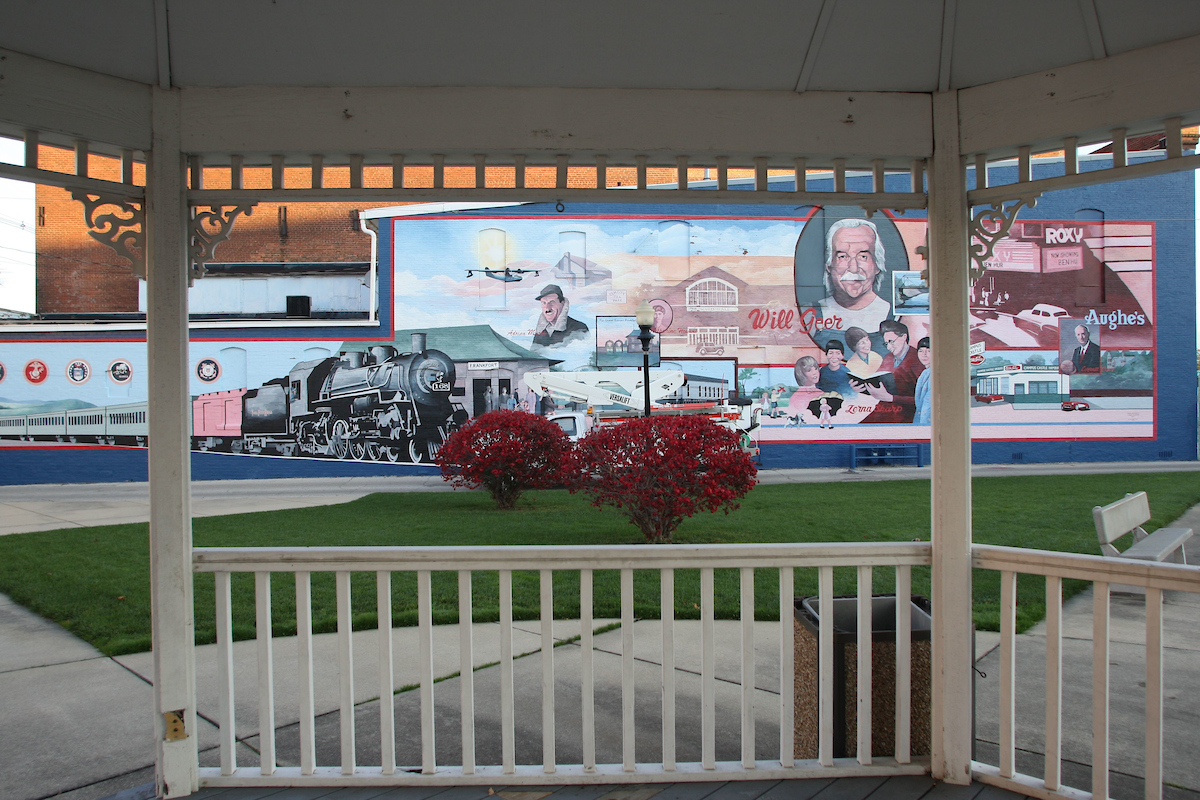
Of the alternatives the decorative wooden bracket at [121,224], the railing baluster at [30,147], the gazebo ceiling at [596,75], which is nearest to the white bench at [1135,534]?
the gazebo ceiling at [596,75]

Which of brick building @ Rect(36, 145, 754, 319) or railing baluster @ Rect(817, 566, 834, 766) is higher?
brick building @ Rect(36, 145, 754, 319)

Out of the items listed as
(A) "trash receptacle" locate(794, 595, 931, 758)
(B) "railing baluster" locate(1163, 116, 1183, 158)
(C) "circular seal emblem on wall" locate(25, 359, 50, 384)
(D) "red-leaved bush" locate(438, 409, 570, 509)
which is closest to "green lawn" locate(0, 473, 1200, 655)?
(D) "red-leaved bush" locate(438, 409, 570, 509)

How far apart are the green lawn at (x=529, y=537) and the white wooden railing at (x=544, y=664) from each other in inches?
114

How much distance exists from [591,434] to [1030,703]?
549cm

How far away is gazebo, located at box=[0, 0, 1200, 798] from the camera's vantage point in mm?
2637

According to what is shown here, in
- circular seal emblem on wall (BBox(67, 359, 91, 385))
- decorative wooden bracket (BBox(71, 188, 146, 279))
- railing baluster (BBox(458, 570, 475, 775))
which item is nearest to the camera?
decorative wooden bracket (BBox(71, 188, 146, 279))

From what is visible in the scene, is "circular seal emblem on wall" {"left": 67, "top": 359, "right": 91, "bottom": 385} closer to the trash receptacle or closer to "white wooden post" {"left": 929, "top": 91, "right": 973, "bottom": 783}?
the trash receptacle

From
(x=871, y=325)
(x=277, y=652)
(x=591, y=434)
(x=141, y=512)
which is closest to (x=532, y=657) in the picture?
(x=277, y=652)

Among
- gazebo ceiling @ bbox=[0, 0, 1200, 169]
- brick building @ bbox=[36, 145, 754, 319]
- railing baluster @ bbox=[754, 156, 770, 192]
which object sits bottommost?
railing baluster @ bbox=[754, 156, 770, 192]

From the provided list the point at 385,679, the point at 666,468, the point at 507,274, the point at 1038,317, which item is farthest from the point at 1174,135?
the point at 1038,317

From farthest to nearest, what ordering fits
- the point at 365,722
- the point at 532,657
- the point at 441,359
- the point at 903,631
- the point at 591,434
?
the point at 441,359 < the point at 591,434 < the point at 532,657 < the point at 365,722 < the point at 903,631

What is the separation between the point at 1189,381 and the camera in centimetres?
2002

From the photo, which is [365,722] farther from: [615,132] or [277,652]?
[615,132]

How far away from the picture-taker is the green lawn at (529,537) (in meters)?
6.13
